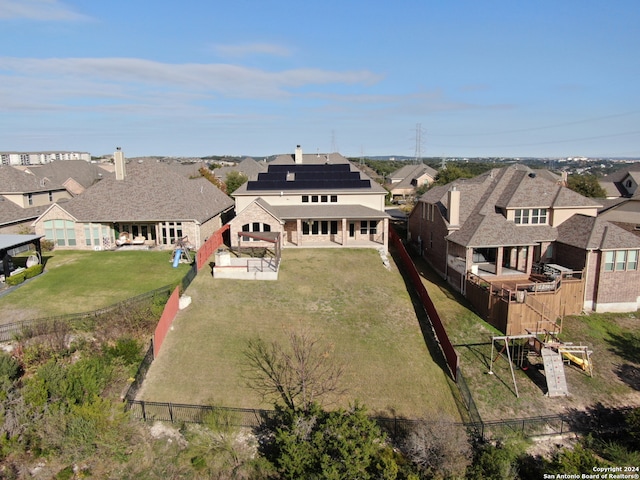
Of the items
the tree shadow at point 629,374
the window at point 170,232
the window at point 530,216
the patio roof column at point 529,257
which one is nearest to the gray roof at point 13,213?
the window at point 170,232

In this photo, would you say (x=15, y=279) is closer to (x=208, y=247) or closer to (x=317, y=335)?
(x=208, y=247)

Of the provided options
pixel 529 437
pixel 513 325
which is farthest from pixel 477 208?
pixel 529 437

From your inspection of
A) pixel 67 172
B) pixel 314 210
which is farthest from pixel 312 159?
pixel 67 172

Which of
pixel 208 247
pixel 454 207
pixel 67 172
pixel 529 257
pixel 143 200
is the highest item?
pixel 67 172

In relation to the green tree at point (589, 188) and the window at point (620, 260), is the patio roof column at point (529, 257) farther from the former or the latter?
the green tree at point (589, 188)

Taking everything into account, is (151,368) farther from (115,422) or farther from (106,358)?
(115,422)

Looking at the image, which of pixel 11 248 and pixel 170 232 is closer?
pixel 11 248

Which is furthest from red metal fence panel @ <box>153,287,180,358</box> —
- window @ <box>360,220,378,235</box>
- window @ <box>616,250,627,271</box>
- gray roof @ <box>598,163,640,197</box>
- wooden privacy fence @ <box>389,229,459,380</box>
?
gray roof @ <box>598,163,640,197</box>
